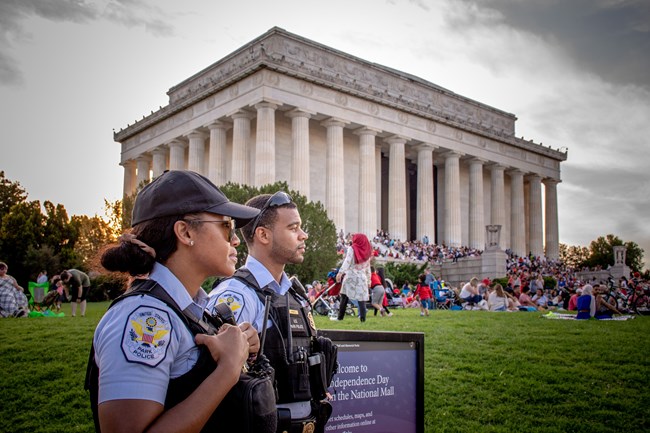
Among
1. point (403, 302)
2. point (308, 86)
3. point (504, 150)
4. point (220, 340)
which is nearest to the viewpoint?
point (220, 340)

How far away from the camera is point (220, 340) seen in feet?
8.97

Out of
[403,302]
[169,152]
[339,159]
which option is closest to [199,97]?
[169,152]

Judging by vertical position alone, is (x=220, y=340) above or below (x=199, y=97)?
below

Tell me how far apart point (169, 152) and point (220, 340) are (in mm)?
62143

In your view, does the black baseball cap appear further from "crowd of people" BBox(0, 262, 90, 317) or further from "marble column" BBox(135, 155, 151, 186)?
"marble column" BBox(135, 155, 151, 186)

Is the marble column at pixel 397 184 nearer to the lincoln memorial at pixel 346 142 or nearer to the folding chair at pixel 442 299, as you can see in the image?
the lincoln memorial at pixel 346 142

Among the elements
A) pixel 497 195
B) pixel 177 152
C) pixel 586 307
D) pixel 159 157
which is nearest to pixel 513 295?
pixel 586 307

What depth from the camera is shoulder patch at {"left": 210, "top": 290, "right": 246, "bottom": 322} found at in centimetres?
404

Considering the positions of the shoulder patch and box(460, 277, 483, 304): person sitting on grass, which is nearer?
the shoulder patch

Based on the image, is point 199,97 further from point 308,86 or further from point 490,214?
point 490,214

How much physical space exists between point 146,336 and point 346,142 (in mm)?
56709

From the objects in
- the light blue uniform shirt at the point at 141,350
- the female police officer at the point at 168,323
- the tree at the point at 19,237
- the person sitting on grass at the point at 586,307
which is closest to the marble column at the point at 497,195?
the tree at the point at 19,237

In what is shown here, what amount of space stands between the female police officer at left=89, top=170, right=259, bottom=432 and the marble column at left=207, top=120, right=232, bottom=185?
51.1 metres

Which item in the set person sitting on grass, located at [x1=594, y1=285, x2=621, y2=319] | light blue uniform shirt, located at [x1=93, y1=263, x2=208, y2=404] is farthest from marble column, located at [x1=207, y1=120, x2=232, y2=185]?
light blue uniform shirt, located at [x1=93, y1=263, x2=208, y2=404]
